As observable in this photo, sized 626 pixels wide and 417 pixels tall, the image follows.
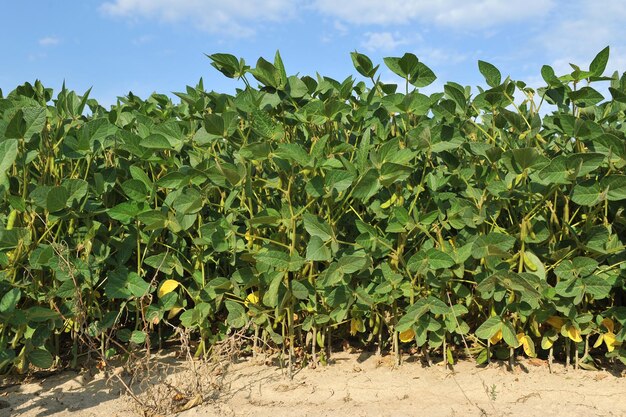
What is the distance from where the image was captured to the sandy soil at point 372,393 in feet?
9.11

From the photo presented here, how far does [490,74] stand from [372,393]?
1618mm

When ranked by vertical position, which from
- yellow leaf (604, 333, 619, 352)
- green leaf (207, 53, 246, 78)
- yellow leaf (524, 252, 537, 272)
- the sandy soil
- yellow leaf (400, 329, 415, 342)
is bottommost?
the sandy soil

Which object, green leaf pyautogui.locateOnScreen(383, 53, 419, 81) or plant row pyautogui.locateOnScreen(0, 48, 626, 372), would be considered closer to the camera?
plant row pyautogui.locateOnScreen(0, 48, 626, 372)

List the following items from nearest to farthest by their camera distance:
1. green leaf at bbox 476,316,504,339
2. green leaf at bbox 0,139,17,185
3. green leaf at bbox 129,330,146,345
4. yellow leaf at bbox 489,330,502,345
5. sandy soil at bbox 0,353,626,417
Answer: green leaf at bbox 0,139,17,185 < sandy soil at bbox 0,353,626,417 < green leaf at bbox 476,316,504,339 < yellow leaf at bbox 489,330,502,345 < green leaf at bbox 129,330,146,345

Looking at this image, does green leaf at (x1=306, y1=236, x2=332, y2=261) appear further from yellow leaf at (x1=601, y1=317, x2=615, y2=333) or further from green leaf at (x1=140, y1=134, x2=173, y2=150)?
yellow leaf at (x1=601, y1=317, x2=615, y2=333)

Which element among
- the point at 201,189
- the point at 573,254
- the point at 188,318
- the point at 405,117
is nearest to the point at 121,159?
the point at 201,189

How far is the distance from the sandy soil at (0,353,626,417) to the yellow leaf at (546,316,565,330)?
0.24 meters

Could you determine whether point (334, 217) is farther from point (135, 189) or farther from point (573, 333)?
point (573, 333)

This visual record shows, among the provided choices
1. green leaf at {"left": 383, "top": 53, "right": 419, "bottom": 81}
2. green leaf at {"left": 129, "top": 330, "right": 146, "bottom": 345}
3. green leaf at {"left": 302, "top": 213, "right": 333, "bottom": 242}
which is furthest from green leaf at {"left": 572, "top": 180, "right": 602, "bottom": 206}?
green leaf at {"left": 129, "top": 330, "right": 146, "bottom": 345}

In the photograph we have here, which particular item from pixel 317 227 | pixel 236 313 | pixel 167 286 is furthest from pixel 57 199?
pixel 317 227

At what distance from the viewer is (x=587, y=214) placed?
9.68 ft

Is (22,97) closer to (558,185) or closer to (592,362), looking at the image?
(558,185)

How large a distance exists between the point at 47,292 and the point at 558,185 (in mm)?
2414

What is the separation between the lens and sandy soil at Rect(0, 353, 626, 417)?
278 cm
